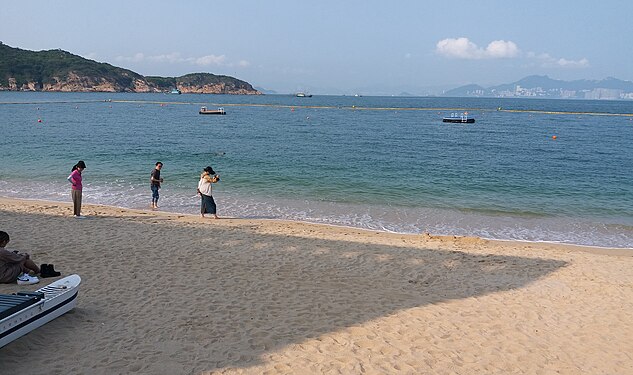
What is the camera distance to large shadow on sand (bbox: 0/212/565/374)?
603 centimetres

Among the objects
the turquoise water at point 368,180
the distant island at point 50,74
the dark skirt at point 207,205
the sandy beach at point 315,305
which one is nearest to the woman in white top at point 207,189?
the dark skirt at point 207,205

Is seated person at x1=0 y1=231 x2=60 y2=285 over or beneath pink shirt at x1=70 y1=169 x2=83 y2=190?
beneath

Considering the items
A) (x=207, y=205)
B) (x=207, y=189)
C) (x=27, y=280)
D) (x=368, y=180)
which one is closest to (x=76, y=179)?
(x=207, y=189)

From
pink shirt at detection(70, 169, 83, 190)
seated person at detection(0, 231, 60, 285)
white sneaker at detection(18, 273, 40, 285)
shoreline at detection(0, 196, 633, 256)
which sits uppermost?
pink shirt at detection(70, 169, 83, 190)

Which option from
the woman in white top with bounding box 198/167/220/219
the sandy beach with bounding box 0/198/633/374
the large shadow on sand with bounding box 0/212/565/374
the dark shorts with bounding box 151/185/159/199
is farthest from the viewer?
the dark shorts with bounding box 151/185/159/199

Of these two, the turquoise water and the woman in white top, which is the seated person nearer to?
the woman in white top

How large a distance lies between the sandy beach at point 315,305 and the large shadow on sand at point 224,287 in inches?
1.1

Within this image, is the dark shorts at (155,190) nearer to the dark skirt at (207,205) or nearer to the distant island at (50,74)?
the dark skirt at (207,205)

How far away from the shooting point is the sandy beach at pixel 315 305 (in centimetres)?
590

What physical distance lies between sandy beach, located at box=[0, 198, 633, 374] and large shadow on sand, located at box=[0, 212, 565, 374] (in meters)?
0.03

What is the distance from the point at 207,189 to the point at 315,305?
25.9 feet

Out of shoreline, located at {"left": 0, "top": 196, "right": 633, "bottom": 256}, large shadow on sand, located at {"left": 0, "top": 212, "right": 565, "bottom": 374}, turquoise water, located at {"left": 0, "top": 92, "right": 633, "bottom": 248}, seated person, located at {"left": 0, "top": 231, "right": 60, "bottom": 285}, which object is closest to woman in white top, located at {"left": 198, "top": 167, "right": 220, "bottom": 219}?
shoreline, located at {"left": 0, "top": 196, "right": 633, "bottom": 256}

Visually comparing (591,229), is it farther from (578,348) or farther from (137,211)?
(137,211)

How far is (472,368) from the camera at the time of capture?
5984 millimetres
